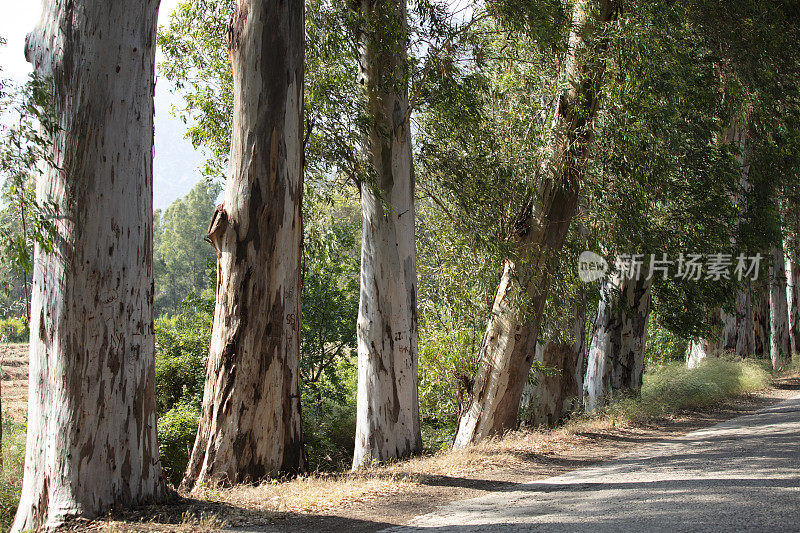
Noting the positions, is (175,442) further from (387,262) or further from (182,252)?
(182,252)

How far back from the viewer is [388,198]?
10539 mm

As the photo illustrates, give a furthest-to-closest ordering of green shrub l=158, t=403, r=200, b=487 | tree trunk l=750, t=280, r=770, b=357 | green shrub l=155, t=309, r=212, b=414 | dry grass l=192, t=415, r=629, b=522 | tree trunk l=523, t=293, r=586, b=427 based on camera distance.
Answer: tree trunk l=750, t=280, r=770, b=357
green shrub l=155, t=309, r=212, b=414
tree trunk l=523, t=293, r=586, b=427
green shrub l=158, t=403, r=200, b=487
dry grass l=192, t=415, r=629, b=522

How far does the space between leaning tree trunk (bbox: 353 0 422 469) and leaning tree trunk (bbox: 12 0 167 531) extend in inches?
180

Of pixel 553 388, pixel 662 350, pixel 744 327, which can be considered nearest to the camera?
pixel 553 388

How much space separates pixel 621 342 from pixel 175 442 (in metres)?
9.39

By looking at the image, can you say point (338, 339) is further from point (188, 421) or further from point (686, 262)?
point (686, 262)

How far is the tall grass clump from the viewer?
13.7 m

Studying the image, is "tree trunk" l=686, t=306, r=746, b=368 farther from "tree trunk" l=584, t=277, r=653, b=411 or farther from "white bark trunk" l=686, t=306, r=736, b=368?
"tree trunk" l=584, t=277, r=653, b=411

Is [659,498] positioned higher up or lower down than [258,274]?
lower down

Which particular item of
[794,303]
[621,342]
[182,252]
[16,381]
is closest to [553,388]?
[621,342]

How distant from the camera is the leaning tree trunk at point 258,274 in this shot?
787cm

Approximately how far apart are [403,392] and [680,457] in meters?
3.87

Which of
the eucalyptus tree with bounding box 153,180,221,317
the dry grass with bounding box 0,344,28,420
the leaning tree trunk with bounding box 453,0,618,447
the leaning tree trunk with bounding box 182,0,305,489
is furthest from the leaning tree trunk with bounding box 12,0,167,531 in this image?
the eucalyptus tree with bounding box 153,180,221,317

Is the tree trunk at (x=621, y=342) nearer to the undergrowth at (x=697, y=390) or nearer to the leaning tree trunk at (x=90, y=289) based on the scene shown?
the undergrowth at (x=697, y=390)
